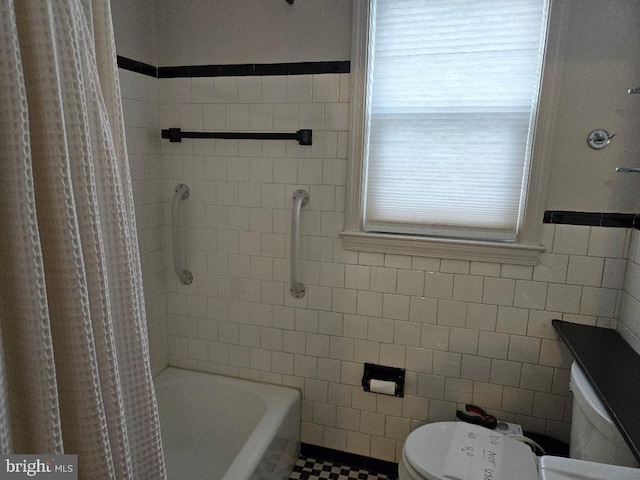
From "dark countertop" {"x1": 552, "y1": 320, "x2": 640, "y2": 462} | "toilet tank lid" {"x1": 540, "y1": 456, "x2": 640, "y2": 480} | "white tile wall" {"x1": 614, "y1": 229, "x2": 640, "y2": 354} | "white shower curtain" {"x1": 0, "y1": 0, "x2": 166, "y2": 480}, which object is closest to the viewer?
"white shower curtain" {"x1": 0, "y1": 0, "x2": 166, "y2": 480}

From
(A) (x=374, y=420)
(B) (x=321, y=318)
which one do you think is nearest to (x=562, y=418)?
(A) (x=374, y=420)

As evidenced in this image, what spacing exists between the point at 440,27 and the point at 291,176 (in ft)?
2.83

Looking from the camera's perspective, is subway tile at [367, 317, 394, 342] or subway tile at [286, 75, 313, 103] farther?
subway tile at [367, 317, 394, 342]

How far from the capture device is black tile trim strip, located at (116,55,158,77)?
1850 mm

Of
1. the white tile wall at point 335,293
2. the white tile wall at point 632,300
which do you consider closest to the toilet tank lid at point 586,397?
the white tile wall at point 632,300

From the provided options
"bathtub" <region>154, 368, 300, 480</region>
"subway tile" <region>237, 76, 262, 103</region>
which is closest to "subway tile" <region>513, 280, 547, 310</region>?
"bathtub" <region>154, 368, 300, 480</region>

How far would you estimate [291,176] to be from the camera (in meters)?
1.96

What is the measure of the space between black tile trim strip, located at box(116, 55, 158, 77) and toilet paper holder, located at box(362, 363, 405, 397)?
5.62ft

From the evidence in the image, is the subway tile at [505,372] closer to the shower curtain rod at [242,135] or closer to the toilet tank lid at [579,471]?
the toilet tank lid at [579,471]

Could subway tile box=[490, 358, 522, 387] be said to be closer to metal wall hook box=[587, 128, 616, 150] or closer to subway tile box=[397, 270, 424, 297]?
subway tile box=[397, 270, 424, 297]

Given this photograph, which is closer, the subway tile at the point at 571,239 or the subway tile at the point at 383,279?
the subway tile at the point at 571,239

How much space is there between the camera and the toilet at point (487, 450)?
1282 millimetres

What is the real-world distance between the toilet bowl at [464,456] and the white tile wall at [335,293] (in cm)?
34

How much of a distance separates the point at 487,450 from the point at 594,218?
3.17ft
